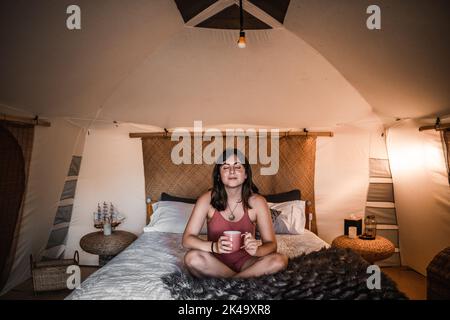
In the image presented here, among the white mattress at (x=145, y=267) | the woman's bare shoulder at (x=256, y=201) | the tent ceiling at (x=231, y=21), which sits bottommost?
the white mattress at (x=145, y=267)

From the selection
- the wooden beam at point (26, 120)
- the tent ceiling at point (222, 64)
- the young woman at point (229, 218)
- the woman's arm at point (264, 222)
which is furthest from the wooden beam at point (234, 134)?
the woman's arm at point (264, 222)

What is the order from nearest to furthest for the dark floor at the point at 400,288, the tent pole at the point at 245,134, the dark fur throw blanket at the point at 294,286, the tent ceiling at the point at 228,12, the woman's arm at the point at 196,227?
the dark fur throw blanket at the point at 294,286, the woman's arm at the point at 196,227, the tent ceiling at the point at 228,12, the dark floor at the point at 400,288, the tent pole at the point at 245,134

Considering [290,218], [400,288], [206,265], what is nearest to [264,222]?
[206,265]

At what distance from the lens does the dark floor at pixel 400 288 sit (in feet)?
9.23

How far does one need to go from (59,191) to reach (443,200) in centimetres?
373

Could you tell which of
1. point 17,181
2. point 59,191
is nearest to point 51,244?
point 59,191

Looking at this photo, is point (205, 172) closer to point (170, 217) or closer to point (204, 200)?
point (170, 217)

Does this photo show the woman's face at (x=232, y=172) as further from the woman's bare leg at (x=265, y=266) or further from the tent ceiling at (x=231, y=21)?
the tent ceiling at (x=231, y=21)

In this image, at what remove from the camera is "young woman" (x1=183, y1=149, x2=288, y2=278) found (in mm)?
1938

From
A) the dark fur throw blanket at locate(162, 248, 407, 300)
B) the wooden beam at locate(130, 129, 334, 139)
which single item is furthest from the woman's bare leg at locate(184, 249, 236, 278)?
the wooden beam at locate(130, 129, 334, 139)

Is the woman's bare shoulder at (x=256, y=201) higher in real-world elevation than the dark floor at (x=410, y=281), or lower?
higher

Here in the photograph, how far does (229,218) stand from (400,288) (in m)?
1.81

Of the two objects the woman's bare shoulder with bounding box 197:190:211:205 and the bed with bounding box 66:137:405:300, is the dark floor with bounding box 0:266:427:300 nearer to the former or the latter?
the bed with bounding box 66:137:405:300
